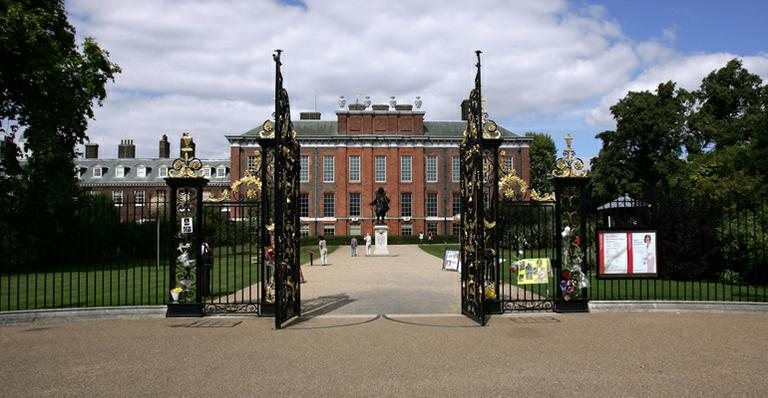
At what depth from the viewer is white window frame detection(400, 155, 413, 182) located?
175 ft

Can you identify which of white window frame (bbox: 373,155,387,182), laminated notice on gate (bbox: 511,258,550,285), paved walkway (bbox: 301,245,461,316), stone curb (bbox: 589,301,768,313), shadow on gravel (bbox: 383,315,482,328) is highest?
white window frame (bbox: 373,155,387,182)

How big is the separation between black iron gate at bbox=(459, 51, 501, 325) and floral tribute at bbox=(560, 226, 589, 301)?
1.20 metres

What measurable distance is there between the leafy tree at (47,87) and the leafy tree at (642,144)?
109 feet

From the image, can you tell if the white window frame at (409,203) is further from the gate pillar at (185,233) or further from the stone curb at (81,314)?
the stone curb at (81,314)

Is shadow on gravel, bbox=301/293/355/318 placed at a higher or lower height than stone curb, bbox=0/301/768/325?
lower

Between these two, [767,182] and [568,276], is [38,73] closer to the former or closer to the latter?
[568,276]

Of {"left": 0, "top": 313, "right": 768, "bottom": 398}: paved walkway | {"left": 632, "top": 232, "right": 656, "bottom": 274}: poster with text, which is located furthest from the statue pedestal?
{"left": 0, "top": 313, "right": 768, "bottom": 398}: paved walkway

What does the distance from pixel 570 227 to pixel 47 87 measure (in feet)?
56.7

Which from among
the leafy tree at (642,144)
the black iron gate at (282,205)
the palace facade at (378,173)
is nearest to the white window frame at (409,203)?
the palace facade at (378,173)

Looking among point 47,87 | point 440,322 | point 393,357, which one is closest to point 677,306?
point 440,322

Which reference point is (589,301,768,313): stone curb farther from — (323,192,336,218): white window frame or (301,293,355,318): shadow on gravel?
(323,192,336,218): white window frame

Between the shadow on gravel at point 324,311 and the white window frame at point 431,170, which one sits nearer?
the shadow on gravel at point 324,311

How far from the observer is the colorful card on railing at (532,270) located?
1009cm

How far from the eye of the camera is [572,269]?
33.0 ft
